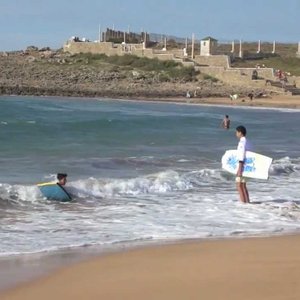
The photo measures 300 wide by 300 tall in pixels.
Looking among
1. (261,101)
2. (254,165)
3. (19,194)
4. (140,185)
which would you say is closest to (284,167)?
(140,185)

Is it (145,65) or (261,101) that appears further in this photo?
(145,65)

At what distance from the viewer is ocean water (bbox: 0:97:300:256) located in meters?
9.55

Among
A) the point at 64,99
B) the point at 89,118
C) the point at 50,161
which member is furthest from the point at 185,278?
the point at 64,99

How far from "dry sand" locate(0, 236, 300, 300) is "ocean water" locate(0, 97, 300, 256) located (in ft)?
2.93

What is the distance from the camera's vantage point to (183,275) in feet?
23.2

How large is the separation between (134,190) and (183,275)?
20.9 ft

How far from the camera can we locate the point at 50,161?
17.9m

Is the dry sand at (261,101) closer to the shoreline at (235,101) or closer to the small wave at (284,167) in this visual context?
the shoreline at (235,101)

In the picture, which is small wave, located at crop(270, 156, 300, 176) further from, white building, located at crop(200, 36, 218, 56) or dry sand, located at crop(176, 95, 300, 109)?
white building, located at crop(200, 36, 218, 56)

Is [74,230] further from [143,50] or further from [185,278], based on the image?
[143,50]

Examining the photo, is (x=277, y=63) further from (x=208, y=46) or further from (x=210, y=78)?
(x=210, y=78)

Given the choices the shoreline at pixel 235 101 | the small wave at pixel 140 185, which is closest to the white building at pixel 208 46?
the shoreline at pixel 235 101

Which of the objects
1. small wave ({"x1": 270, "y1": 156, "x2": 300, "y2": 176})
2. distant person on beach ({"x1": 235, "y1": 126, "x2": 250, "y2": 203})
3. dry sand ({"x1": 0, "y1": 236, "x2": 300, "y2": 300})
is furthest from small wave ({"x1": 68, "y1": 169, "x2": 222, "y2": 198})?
dry sand ({"x1": 0, "y1": 236, "x2": 300, "y2": 300})

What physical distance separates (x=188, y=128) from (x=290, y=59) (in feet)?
167
